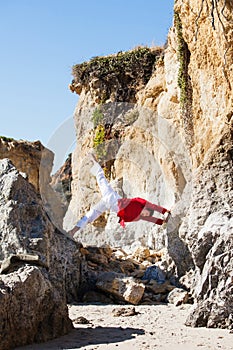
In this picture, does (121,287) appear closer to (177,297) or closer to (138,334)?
(177,297)

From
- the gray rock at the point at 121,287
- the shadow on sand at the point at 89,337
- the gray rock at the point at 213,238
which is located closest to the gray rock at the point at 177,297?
the gray rock at the point at 121,287

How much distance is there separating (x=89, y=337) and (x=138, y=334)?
474 mm

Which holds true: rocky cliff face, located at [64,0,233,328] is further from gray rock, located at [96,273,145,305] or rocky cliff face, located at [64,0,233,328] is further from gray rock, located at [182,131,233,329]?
gray rock, located at [96,273,145,305]

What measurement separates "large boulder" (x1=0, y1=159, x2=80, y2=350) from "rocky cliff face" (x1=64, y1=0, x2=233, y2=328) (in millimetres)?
1488

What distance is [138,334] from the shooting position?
477 centimetres

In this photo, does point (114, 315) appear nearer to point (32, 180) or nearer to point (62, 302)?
point (62, 302)

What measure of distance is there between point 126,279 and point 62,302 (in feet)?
8.81

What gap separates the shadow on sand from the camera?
4363mm

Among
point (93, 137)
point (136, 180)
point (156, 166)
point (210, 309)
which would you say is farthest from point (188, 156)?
point (210, 309)

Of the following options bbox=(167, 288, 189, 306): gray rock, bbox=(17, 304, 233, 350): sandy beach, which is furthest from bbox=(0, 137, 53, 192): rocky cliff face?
bbox=(17, 304, 233, 350): sandy beach

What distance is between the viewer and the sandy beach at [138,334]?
13.9 feet

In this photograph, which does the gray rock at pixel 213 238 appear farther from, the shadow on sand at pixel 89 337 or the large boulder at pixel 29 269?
the large boulder at pixel 29 269

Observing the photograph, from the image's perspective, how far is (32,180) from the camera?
15.3m

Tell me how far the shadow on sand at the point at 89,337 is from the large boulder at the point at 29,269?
116 mm
